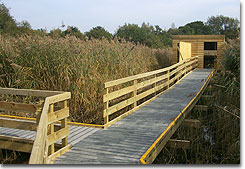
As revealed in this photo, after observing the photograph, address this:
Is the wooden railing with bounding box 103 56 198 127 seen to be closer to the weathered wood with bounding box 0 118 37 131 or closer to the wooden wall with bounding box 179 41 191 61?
the weathered wood with bounding box 0 118 37 131

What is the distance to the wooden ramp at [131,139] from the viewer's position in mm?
3365

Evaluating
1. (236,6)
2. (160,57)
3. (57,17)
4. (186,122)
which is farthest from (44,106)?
(160,57)

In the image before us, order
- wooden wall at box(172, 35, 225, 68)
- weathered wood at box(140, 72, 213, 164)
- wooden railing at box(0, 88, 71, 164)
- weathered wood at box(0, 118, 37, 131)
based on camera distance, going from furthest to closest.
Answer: wooden wall at box(172, 35, 225, 68)
weathered wood at box(0, 118, 37, 131)
weathered wood at box(140, 72, 213, 164)
wooden railing at box(0, 88, 71, 164)

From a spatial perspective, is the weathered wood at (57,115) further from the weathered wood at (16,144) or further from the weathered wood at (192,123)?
the weathered wood at (192,123)

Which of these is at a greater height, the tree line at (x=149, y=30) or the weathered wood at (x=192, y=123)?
the tree line at (x=149, y=30)

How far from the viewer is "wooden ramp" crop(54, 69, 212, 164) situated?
3.37 meters

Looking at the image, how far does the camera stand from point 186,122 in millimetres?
5629

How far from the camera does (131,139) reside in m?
4.03

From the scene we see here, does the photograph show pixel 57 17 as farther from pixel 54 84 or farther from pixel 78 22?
pixel 54 84

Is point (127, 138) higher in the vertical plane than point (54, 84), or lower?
lower

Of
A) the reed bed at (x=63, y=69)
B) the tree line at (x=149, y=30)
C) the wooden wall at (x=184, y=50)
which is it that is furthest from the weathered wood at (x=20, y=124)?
the wooden wall at (x=184, y=50)

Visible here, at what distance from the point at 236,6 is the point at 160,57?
8.03 meters

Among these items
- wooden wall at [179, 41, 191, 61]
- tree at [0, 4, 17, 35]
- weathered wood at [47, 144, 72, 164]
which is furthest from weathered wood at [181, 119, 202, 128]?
tree at [0, 4, 17, 35]

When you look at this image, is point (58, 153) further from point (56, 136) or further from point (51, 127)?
point (51, 127)
